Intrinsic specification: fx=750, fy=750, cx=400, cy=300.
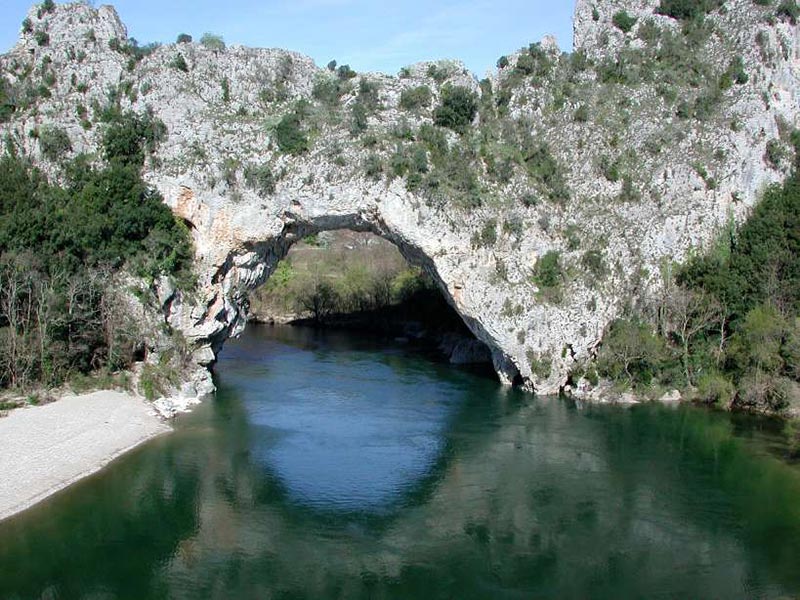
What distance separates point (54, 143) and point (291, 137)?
542 inches

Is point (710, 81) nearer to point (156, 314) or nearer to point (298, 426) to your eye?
point (298, 426)

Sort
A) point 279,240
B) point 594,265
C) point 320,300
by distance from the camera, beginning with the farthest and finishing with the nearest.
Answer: point 320,300 → point 279,240 → point 594,265

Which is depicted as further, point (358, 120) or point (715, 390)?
point (358, 120)

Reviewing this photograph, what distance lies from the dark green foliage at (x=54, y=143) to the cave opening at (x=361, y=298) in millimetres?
21441

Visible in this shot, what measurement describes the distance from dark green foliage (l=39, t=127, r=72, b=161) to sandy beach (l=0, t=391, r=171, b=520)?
15415 millimetres

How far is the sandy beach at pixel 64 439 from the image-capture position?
88.2ft

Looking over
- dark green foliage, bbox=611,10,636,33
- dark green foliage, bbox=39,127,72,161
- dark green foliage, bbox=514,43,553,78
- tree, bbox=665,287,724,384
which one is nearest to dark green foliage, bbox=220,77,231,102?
dark green foliage, bbox=39,127,72,161

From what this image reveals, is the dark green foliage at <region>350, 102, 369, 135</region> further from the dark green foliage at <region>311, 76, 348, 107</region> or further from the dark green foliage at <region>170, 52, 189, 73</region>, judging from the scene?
the dark green foliage at <region>170, 52, 189, 73</region>

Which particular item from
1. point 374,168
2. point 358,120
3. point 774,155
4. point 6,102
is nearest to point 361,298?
point 358,120

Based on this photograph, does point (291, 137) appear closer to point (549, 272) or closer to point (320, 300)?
point (549, 272)

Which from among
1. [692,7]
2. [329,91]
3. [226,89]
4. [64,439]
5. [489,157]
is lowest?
[64,439]

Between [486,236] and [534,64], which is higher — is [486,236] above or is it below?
below

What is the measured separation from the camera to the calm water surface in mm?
21344

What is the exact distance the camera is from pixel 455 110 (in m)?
45.9
